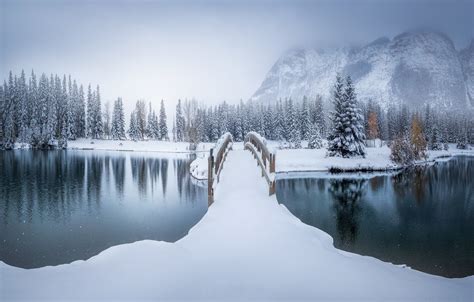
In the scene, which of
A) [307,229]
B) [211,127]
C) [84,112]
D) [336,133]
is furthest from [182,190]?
[84,112]

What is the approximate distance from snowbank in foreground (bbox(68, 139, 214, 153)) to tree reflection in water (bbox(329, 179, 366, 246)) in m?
43.2

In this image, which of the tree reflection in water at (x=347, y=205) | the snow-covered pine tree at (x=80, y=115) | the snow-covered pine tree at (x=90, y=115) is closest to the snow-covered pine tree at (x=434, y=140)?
the tree reflection in water at (x=347, y=205)

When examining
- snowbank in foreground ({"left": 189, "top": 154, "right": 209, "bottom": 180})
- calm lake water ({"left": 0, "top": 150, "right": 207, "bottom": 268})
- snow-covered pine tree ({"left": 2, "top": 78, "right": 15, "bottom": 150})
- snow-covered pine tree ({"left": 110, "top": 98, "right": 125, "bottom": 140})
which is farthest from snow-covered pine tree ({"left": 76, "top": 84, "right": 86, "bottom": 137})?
snowbank in foreground ({"left": 189, "top": 154, "right": 209, "bottom": 180})

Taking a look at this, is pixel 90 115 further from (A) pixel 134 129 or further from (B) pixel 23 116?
(B) pixel 23 116

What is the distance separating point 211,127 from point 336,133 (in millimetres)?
51127

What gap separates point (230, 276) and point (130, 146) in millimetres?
71362

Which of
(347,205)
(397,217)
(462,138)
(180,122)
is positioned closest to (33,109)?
(180,122)

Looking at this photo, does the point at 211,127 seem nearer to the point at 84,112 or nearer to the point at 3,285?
the point at 84,112

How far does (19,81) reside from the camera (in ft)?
248

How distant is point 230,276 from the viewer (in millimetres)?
4102

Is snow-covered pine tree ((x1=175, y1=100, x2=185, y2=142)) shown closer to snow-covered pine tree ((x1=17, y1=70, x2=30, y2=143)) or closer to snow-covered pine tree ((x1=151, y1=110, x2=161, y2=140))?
snow-covered pine tree ((x1=151, y1=110, x2=161, y2=140))

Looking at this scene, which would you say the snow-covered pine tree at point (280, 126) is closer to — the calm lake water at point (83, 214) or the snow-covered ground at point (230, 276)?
the calm lake water at point (83, 214)

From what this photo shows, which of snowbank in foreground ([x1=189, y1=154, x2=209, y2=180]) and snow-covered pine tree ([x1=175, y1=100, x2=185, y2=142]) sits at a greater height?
snow-covered pine tree ([x1=175, y1=100, x2=185, y2=142])

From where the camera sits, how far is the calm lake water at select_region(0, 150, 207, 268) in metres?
10.0
